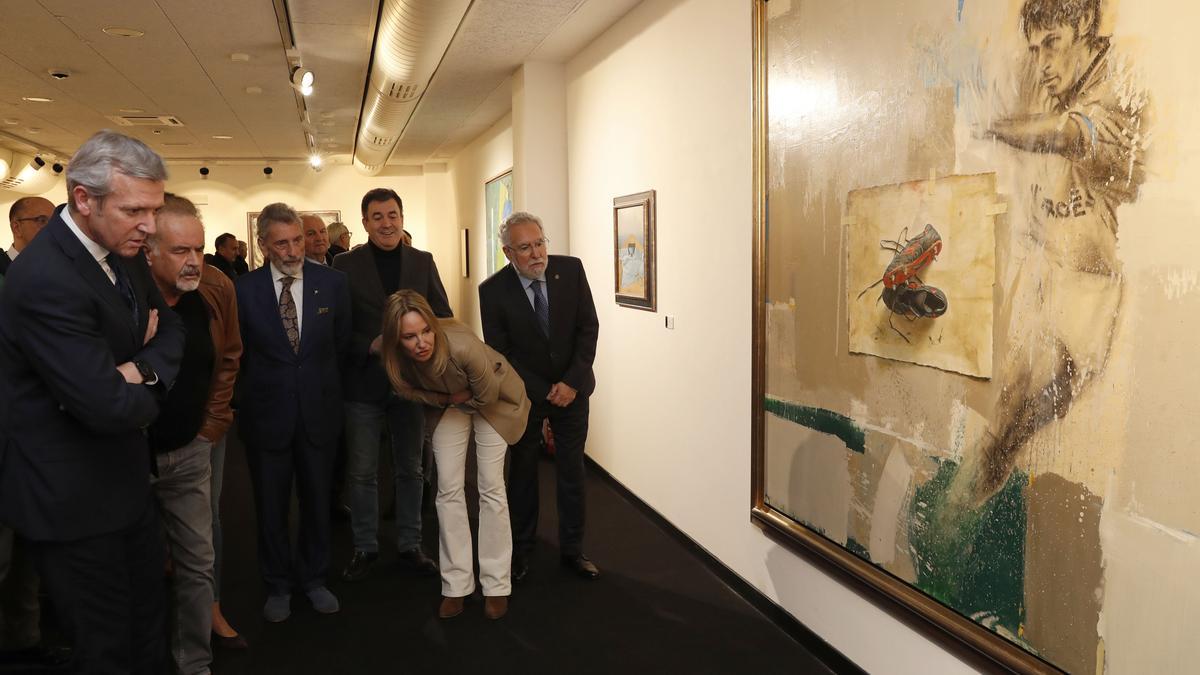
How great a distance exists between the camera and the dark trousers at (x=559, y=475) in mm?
3887

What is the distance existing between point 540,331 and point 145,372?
6.34ft

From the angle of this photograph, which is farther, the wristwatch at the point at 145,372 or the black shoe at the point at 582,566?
the black shoe at the point at 582,566

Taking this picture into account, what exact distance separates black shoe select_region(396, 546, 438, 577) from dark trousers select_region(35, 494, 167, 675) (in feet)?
6.01

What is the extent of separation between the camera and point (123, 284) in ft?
6.99

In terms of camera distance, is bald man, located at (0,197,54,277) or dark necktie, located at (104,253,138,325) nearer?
dark necktie, located at (104,253,138,325)

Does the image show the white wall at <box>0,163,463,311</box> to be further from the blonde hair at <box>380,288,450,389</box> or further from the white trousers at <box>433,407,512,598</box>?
the blonde hair at <box>380,288,450,389</box>

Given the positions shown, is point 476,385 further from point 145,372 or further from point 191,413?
point 145,372

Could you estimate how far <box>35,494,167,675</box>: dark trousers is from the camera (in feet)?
6.64

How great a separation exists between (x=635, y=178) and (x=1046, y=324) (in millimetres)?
3141

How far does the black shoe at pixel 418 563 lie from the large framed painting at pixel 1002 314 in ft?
6.13

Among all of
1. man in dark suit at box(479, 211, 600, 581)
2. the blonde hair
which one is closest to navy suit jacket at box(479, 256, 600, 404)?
man in dark suit at box(479, 211, 600, 581)

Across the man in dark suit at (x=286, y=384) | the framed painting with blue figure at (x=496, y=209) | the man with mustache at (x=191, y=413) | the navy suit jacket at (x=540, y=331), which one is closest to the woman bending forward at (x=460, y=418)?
the navy suit jacket at (x=540, y=331)

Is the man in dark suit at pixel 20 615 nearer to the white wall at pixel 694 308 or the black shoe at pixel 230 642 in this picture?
the black shoe at pixel 230 642

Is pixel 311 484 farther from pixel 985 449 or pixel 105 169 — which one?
→ pixel 985 449
